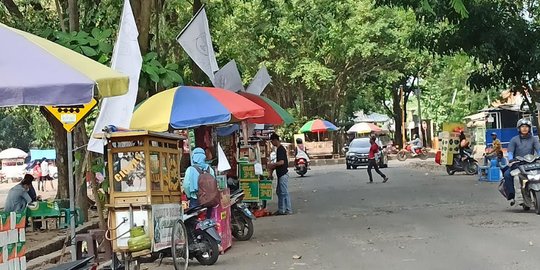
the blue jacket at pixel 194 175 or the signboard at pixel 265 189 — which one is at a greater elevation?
the blue jacket at pixel 194 175

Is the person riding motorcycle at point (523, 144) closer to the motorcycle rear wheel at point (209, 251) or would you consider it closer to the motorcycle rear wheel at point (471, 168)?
the motorcycle rear wheel at point (209, 251)

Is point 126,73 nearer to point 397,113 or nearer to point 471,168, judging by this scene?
point 471,168

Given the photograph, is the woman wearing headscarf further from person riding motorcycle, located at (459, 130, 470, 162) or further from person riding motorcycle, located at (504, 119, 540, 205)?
person riding motorcycle, located at (459, 130, 470, 162)

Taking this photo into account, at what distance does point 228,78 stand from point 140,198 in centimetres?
696

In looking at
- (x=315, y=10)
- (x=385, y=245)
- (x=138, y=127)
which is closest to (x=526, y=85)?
(x=315, y=10)

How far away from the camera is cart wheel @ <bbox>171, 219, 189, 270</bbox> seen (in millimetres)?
9094

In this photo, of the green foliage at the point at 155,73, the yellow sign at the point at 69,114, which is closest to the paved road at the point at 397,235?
the yellow sign at the point at 69,114

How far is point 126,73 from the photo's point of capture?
970 cm

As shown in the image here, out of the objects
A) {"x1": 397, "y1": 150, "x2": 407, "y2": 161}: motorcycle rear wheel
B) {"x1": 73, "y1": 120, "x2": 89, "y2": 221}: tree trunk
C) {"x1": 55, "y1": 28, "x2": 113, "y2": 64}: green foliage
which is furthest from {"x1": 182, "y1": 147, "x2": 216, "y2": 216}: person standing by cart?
{"x1": 397, "y1": 150, "x2": 407, "y2": 161}: motorcycle rear wheel

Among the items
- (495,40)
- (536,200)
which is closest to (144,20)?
(536,200)

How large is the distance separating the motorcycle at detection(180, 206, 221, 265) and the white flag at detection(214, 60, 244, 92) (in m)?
5.15

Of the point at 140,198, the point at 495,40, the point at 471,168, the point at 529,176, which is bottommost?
the point at 471,168

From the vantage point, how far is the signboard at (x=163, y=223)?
871 cm

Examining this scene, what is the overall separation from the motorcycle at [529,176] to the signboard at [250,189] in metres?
5.14
